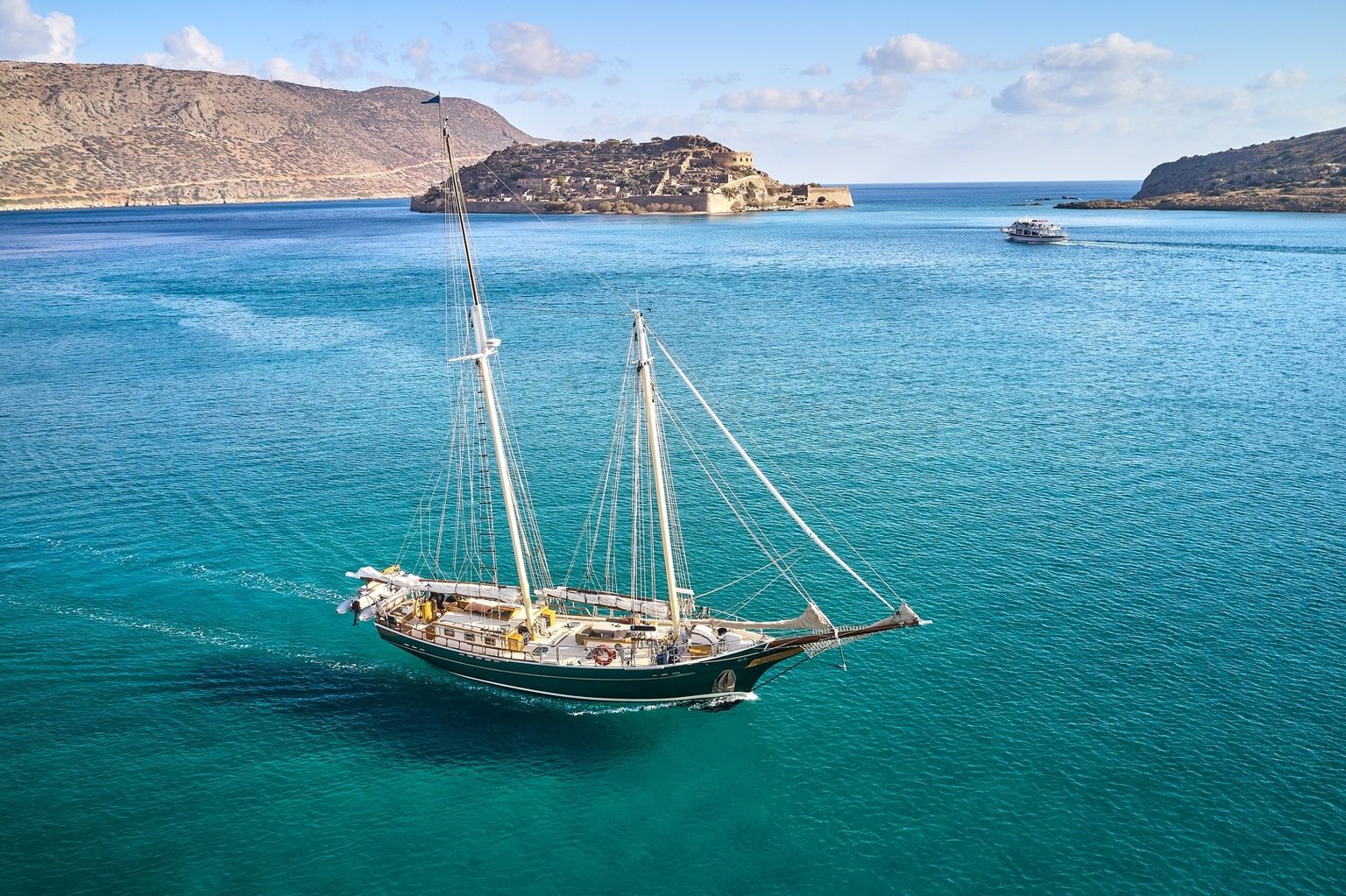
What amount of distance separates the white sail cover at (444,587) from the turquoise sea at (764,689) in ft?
10.7

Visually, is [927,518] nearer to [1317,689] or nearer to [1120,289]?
[1317,689]

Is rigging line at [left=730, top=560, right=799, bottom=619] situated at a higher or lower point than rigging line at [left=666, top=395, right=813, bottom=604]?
lower

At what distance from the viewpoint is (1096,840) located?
28625 millimetres

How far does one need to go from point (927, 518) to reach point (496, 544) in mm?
23436

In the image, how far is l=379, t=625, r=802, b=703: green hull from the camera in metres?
34.6

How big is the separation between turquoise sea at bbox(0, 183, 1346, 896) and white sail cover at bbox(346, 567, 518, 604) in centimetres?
326

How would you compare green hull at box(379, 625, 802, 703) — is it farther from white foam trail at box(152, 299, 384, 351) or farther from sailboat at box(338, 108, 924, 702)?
white foam trail at box(152, 299, 384, 351)

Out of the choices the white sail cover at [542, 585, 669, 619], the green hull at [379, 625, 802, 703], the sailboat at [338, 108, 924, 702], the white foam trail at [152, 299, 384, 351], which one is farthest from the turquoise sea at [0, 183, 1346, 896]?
the white foam trail at [152, 299, 384, 351]

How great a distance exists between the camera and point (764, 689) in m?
37.4

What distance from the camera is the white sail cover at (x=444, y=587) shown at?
3916 cm

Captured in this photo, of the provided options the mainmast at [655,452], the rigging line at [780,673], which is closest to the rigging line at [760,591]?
the rigging line at [780,673]

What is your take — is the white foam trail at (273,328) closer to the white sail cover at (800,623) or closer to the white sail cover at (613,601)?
the white sail cover at (613,601)

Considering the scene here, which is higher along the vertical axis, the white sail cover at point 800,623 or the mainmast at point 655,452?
the mainmast at point 655,452

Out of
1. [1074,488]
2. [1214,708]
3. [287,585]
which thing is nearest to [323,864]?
[287,585]
